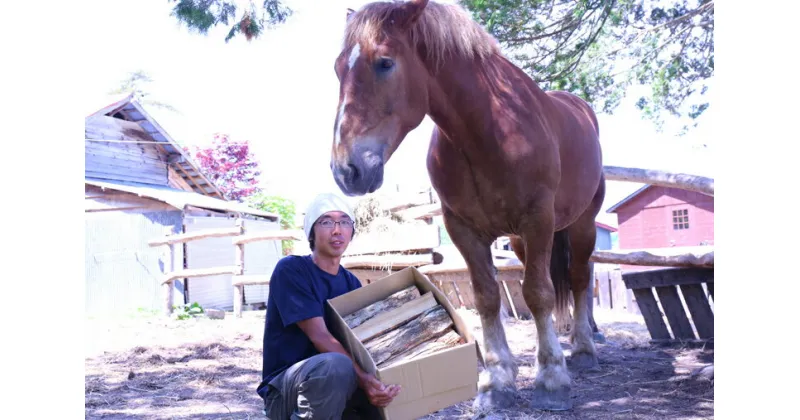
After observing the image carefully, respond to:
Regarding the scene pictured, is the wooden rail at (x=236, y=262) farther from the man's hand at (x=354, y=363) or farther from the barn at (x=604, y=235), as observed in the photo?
the barn at (x=604, y=235)

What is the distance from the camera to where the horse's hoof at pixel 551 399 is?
10.1 feet

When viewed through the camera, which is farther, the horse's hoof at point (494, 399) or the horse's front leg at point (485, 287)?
the horse's front leg at point (485, 287)

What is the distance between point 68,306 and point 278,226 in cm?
1480

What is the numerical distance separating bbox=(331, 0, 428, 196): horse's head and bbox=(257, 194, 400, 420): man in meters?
0.19

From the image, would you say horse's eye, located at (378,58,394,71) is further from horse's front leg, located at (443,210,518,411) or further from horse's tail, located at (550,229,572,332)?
horse's tail, located at (550,229,572,332)

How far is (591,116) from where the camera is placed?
15.6ft

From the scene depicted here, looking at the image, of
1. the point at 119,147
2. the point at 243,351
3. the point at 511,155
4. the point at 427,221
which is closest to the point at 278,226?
the point at 119,147

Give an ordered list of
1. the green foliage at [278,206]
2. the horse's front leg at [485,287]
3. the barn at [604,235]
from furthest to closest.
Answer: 1. the barn at [604,235]
2. the green foliage at [278,206]
3. the horse's front leg at [485,287]

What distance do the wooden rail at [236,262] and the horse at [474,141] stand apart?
678cm

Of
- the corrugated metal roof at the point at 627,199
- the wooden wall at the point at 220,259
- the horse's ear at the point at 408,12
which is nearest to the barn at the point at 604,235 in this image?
the corrugated metal roof at the point at 627,199

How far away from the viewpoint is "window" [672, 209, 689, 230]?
22.2 meters

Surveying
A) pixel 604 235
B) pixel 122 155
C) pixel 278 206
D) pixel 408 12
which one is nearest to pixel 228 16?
pixel 408 12

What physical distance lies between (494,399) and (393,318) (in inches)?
44.3

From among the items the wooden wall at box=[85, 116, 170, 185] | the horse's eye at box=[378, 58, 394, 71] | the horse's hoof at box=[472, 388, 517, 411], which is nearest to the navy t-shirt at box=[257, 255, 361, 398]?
the horse's eye at box=[378, 58, 394, 71]
